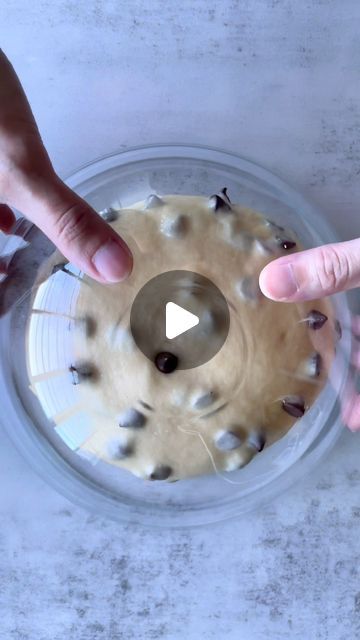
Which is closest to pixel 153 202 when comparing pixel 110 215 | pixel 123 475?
pixel 110 215

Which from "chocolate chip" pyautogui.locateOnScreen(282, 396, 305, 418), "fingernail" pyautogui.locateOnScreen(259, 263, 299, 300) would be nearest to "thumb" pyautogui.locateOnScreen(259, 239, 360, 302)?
"fingernail" pyautogui.locateOnScreen(259, 263, 299, 300)

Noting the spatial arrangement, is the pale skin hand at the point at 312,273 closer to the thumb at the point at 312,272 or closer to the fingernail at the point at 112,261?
the thumb at the point at 312,272

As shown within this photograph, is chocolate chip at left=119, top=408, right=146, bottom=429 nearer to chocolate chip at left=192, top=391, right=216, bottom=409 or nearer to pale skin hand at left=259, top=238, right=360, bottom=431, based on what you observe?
chocolate chip at left=192, top=391, right=216, bottom=409

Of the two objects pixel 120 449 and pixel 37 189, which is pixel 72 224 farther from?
pixel 120 449

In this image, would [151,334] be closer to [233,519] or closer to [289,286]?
[289,286]

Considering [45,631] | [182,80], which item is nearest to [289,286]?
[182,80]

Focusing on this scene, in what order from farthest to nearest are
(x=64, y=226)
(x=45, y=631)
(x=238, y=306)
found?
(x=45, y=631) < (x=238, y=306) < (x=64, y=226)

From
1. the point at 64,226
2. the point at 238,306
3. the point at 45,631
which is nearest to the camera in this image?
the point at 64,226
